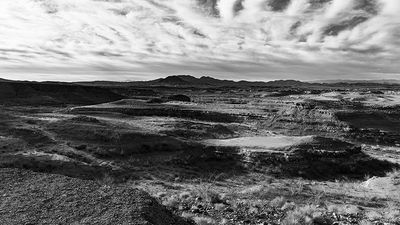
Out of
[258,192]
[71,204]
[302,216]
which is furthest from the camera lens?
[258,192]

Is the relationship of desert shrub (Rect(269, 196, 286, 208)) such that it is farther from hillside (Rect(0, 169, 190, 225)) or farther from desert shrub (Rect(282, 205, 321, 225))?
hillside (Rect(0, 169, 190, 225))

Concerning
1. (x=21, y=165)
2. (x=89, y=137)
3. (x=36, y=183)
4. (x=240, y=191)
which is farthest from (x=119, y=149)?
(x=36, y=183)

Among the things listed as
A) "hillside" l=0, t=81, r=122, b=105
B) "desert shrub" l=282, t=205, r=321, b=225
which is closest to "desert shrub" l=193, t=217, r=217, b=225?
"desert shrub" l=282, t=205, r=321, b=225

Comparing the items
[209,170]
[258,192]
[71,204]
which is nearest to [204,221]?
[71,204]

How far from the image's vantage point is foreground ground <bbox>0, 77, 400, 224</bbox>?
12.9m

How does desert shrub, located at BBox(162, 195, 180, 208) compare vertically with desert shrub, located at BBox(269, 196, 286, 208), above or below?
above

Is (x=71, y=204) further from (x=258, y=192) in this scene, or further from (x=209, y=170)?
(x=209, y=170)

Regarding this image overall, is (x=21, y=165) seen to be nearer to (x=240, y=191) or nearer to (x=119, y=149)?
(x=119, y=149)

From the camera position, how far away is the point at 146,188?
20625mm

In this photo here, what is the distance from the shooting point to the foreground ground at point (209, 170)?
12.9m

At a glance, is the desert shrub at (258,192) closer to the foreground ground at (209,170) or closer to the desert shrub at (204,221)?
the foreground ground at (209,170)

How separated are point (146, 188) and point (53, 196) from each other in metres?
8.88

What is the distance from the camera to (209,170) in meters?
25.8

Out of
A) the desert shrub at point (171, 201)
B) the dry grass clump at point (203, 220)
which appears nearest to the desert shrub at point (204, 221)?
the dry grass clump at point (203, 220)
